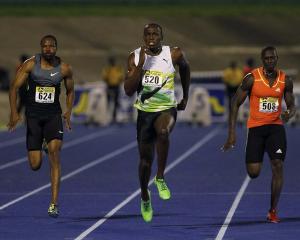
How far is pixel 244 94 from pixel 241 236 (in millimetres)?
1810

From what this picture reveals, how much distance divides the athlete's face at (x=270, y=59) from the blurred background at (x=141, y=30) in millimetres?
39163

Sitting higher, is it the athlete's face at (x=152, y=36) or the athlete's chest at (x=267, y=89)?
the athlete's face at (x=152, y=36)

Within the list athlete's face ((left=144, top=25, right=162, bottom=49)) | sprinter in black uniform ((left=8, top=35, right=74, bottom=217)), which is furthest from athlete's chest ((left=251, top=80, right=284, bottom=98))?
sprinter in black uniform ((left=8, top=35, right=74, bottom=217))

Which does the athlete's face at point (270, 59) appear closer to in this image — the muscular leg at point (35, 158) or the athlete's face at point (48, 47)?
the athlete's face at point (48, 47)

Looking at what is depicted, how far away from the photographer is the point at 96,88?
3619cm

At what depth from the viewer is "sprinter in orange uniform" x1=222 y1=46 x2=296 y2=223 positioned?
13211 mm

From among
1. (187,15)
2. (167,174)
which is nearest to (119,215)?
(167,174)

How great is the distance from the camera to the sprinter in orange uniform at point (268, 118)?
13.2 metres

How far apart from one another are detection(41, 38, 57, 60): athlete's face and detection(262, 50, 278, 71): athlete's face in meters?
2.21

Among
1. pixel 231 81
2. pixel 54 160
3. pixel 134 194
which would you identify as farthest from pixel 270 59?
pixel 231 81

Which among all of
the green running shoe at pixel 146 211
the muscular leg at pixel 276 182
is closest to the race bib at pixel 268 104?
the muscular leg at pixel 276 182

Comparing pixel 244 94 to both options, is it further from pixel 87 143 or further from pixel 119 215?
pixel 87 143

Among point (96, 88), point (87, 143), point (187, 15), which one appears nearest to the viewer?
point (87, 143)

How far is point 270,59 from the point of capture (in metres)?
13.0
